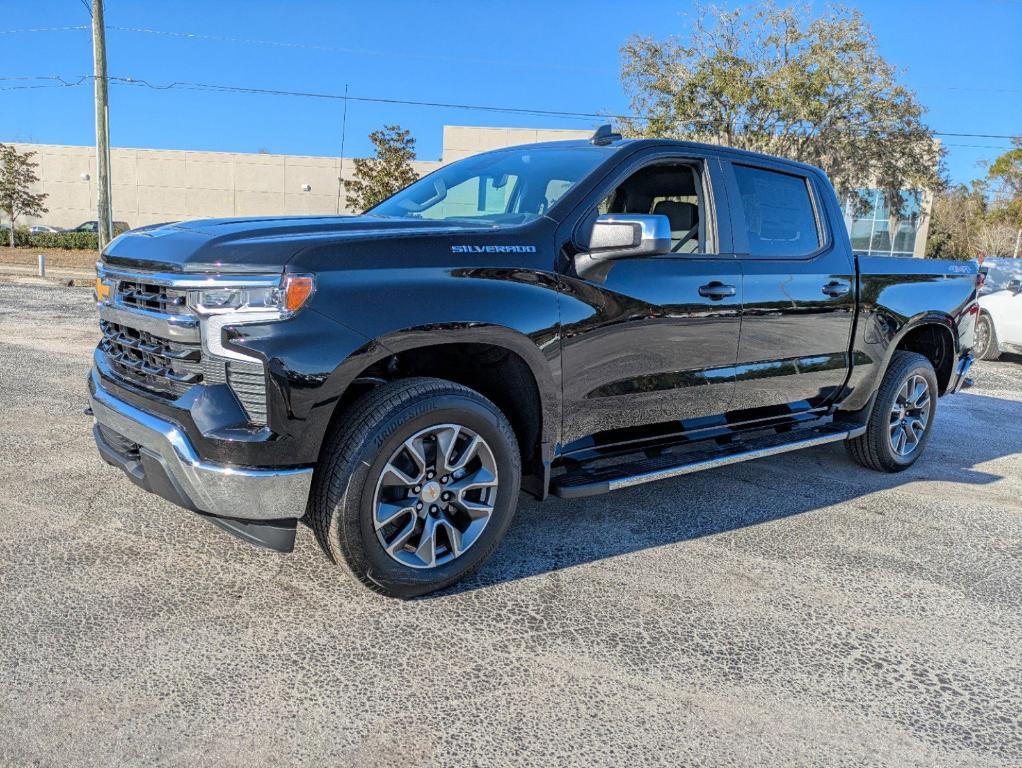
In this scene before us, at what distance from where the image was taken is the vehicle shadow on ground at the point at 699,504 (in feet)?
12.7

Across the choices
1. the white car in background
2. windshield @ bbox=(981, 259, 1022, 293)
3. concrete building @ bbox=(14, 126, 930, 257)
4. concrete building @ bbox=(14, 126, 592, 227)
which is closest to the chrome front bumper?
the white car in background

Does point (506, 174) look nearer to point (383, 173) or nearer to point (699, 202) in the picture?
point (699, 202)

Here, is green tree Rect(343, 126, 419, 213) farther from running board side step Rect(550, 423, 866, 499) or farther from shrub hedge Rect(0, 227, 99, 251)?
running board side step Rect(550, 423, 866, 499)

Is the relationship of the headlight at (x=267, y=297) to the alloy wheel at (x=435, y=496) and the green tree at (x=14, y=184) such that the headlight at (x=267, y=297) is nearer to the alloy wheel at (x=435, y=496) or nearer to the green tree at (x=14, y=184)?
the alloy wheel at (x=435, y=496)

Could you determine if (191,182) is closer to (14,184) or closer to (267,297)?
(14,184)

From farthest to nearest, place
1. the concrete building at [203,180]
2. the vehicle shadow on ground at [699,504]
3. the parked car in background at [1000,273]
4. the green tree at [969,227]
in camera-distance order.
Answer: the green tree at [969,227] < the concrete building at [203,180] < the parked car in background at [1000,273] < the vehicle shadow on ground at [699,504]

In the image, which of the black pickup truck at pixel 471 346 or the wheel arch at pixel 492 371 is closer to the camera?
the black pickup truck at pixel 471 346

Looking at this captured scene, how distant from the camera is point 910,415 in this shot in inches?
224

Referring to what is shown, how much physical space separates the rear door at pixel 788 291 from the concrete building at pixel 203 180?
35.8 m

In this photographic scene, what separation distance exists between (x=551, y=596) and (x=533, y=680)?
64cm

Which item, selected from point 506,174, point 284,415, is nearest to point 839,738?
point 284,415

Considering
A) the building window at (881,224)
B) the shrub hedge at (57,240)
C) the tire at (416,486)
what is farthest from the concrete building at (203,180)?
the tire at (416,486)

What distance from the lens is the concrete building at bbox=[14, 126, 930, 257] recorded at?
42125 mm

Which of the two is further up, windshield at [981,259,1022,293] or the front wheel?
windshield at [981,259,1022,293]
